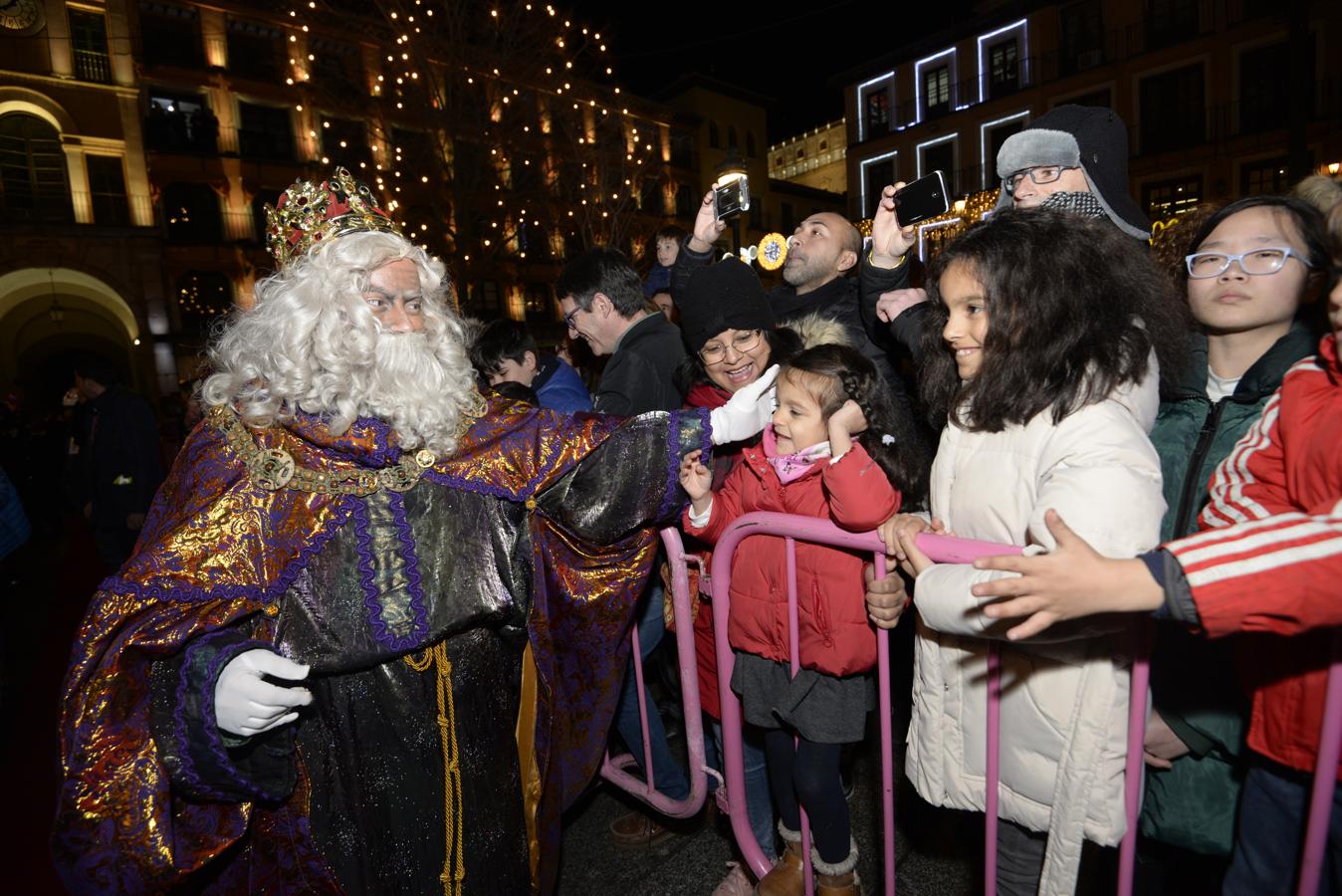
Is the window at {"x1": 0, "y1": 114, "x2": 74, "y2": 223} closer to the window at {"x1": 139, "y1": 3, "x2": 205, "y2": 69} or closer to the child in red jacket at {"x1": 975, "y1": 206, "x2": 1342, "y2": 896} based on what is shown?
the window at {"x1": 139, "y1": 3, "x2": 205, "y2": 69}

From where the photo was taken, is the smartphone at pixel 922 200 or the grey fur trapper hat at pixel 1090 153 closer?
the grey fur trapper hat at pixel 1090 153

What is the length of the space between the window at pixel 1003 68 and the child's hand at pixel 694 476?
30684mm

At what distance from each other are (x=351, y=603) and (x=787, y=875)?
1.74m

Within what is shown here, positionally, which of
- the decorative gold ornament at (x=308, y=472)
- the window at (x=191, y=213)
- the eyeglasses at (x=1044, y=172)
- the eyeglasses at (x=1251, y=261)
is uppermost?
the window at (x=191, y=213)

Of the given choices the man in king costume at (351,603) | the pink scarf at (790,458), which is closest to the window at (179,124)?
the man in king costume at (351,603)

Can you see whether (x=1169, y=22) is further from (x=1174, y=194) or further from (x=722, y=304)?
(x=722, y=304)

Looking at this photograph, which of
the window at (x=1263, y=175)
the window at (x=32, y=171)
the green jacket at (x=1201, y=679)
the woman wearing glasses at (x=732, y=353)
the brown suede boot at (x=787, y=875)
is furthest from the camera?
the window at (x=32, y=171)

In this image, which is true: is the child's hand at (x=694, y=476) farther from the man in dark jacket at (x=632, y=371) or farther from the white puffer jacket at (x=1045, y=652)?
the man in dark jacket at (x=632, y=371)

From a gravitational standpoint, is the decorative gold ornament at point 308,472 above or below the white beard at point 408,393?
below

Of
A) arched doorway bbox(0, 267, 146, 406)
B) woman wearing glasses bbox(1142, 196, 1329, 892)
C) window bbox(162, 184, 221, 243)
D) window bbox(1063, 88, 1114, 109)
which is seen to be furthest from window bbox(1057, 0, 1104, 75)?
arched doorway bbox(0, 267, 146, 406)

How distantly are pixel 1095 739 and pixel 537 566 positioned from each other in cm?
155

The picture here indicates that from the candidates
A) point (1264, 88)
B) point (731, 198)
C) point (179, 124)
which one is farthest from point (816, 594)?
point (179, 124)

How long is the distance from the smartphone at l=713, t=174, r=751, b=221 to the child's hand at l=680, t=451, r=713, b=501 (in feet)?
5.61

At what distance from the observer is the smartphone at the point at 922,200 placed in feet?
8.08
